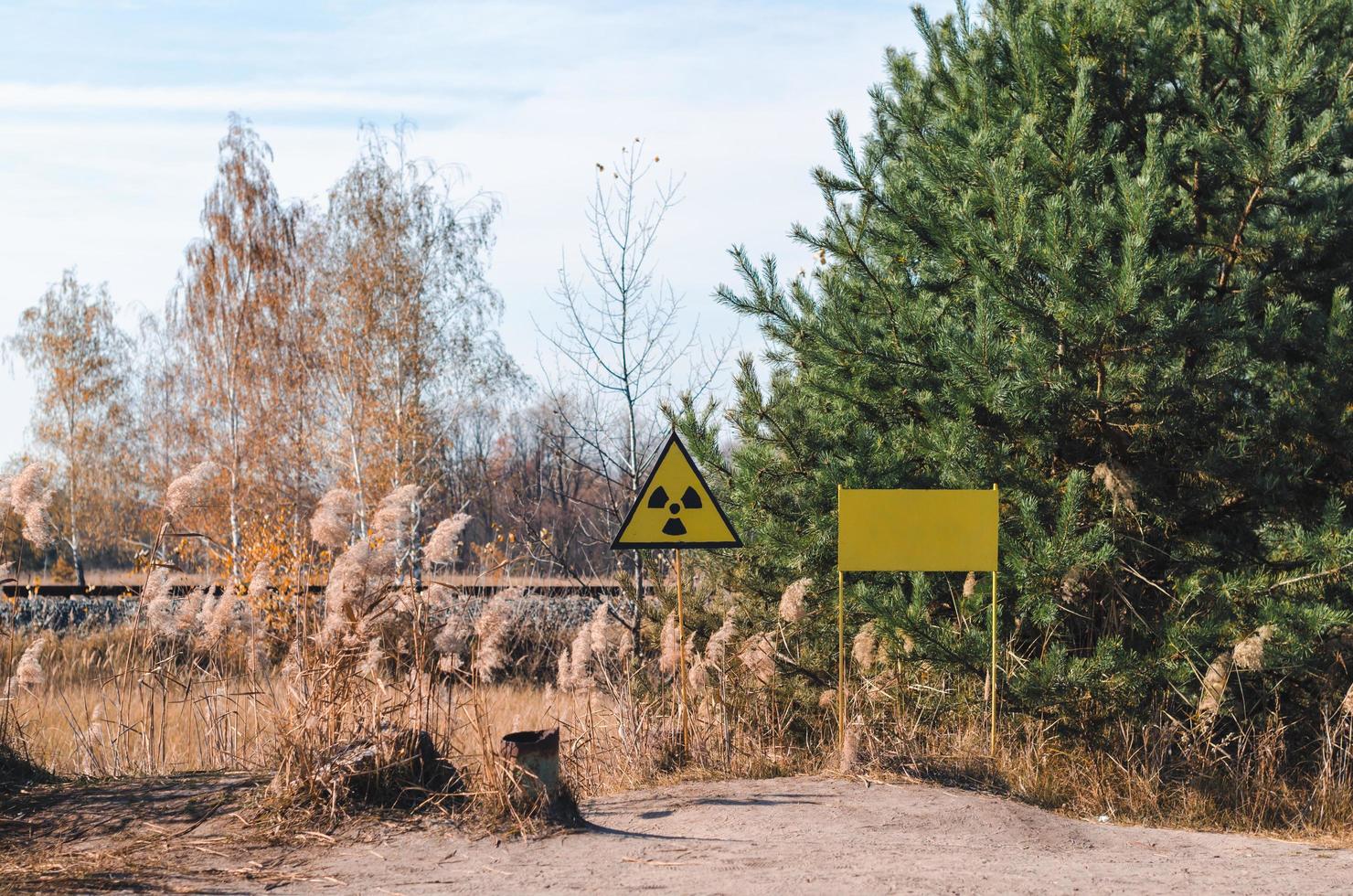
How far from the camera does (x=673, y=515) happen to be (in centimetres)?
738

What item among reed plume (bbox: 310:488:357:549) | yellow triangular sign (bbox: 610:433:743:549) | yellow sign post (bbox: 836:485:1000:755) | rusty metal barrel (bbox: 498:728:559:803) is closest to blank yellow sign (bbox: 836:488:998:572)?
yellow sign post (bbox: 836:485:1000:755)

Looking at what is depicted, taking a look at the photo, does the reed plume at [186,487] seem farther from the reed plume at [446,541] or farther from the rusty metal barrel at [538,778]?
the rusty metal barrel at [538,778]

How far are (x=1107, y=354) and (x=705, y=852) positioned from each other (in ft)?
12.2

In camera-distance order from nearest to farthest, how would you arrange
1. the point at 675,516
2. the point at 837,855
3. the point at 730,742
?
the point at 837,855 → the point at 675,516 → the point at 730,742

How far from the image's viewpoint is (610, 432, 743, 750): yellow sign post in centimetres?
733

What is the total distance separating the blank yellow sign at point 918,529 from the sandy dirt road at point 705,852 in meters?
1.31

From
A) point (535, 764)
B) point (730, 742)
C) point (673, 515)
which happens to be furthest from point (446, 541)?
point (730, 742)

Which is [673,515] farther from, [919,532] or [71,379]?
[71,379]

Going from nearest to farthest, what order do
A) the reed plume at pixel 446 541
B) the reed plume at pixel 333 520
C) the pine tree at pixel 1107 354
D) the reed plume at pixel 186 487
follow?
the reed plume at pixel 446 541
the reed plume at pixel 333 520
the reed plume at pixel 186 487
the pine tree at pixel 1107 354

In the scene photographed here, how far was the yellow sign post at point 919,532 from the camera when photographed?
22.8 ft

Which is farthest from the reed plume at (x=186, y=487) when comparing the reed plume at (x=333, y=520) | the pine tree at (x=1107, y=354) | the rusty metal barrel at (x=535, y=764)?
the pine tree at (x=1107, y=354)

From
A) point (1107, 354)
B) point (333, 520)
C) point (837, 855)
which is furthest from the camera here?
point (1107, 354)

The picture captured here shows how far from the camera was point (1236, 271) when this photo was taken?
24.8 feet

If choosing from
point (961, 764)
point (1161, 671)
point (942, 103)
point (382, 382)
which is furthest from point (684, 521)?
point (382, 382)
